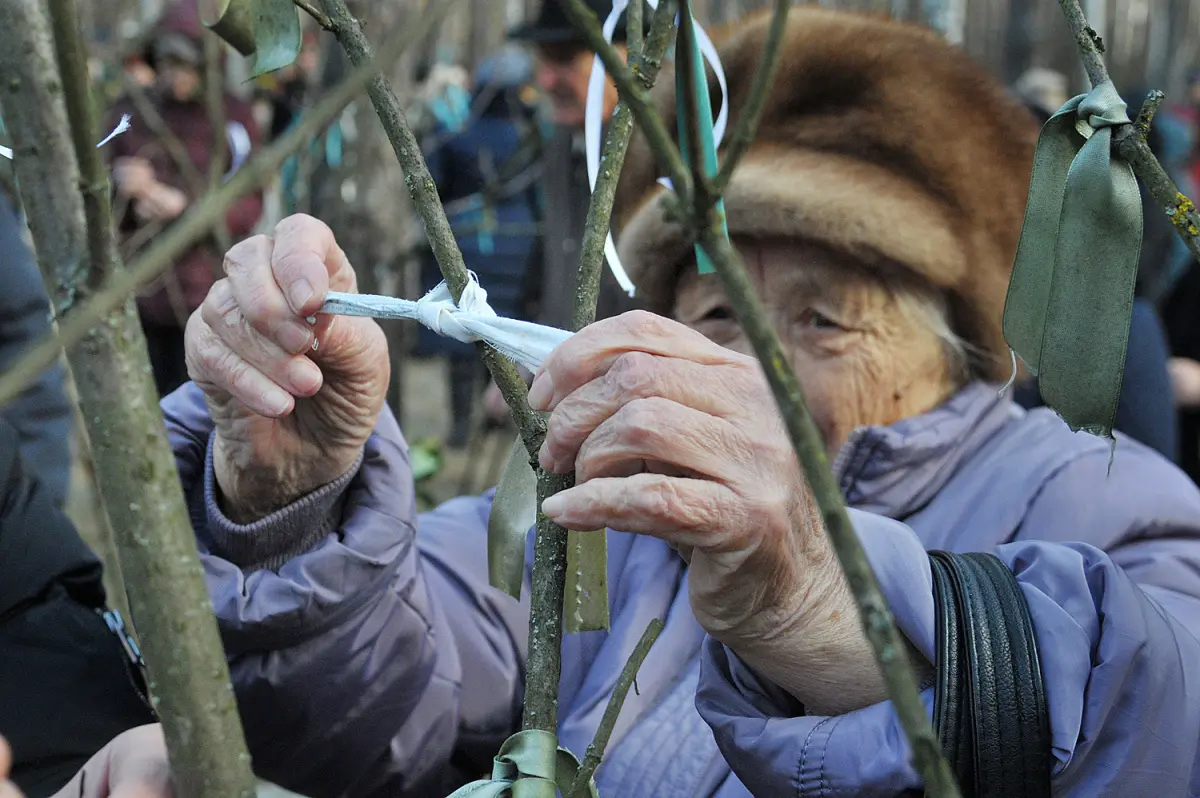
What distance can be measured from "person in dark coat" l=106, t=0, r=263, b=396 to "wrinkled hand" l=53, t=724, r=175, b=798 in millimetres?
3616

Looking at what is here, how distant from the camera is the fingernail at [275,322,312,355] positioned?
124cm

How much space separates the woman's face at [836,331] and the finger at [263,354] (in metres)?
0.75

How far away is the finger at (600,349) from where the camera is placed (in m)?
1.00

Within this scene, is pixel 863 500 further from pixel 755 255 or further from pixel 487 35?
pixel 487 35

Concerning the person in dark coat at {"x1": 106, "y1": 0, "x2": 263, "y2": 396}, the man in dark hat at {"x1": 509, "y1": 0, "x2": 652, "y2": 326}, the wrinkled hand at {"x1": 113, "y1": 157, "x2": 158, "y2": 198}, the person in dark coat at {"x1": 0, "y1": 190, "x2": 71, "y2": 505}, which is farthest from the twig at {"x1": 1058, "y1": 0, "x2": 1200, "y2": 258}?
the wrinkled hand at {"x1": 113, "y1": 157, "x2": 158, "y2": 198}

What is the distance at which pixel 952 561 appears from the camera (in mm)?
1231

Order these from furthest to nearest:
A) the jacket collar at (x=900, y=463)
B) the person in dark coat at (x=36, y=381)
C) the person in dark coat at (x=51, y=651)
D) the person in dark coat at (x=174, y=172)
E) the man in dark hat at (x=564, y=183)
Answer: the person in dark coat at (x=174, y=172)
the man in dark hat at (x=564, y=183)
the person in dark coat at (x=36, y=381)
the jacket collar at (x=900, y=463)
the person in dark coat at (x=51, y=651)

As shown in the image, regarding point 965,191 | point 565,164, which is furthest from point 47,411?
point 965,191

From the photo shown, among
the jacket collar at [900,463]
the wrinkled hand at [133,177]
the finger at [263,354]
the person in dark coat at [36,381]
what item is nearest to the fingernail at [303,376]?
the finger at [263,354]

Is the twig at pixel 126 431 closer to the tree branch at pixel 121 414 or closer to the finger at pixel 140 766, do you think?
the tree branch at pixel 121 414

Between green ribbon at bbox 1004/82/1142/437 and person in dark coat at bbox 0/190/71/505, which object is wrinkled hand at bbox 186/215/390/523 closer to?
green ribbon at bbox 1004/82/1142/437

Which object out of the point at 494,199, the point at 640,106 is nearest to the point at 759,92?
the point at 640,106

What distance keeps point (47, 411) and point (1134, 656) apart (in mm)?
2838

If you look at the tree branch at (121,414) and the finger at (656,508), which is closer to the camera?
the tree branch at (121,414)
